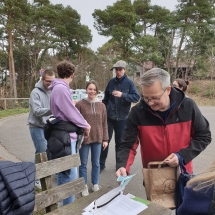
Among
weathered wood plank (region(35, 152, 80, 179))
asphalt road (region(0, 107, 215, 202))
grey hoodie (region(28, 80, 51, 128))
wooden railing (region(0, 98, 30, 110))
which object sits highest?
grey hoodie (region(28, 80, 51, 128))

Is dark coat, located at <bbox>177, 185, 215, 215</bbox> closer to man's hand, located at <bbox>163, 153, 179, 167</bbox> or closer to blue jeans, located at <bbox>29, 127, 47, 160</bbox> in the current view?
man's hand, located at <bbox>163, 153, 179, 167</bbox>

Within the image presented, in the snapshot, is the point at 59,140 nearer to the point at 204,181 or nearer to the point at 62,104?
the point at 62,104

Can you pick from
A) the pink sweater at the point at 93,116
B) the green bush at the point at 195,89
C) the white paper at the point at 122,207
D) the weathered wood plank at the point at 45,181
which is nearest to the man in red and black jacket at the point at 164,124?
the white paper at the point at 122,207

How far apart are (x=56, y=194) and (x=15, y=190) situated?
0.66m

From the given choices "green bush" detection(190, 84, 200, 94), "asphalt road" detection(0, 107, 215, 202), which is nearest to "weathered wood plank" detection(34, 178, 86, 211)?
"asphalt road" detection(0, 107, 215, 202)

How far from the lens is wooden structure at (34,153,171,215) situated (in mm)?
1826

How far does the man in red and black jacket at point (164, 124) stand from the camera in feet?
6.31

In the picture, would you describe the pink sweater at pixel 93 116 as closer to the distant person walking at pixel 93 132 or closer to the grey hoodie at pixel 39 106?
the distant person walking at pixel 93 132

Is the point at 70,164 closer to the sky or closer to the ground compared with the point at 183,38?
closer to the ground

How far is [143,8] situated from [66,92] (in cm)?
2675

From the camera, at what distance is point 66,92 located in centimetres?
281

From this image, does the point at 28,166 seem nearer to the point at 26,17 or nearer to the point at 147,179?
the point at 147,179

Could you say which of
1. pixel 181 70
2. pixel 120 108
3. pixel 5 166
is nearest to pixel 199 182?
pixel 5 166

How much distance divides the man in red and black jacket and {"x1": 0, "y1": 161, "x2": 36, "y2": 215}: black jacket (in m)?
0.70
